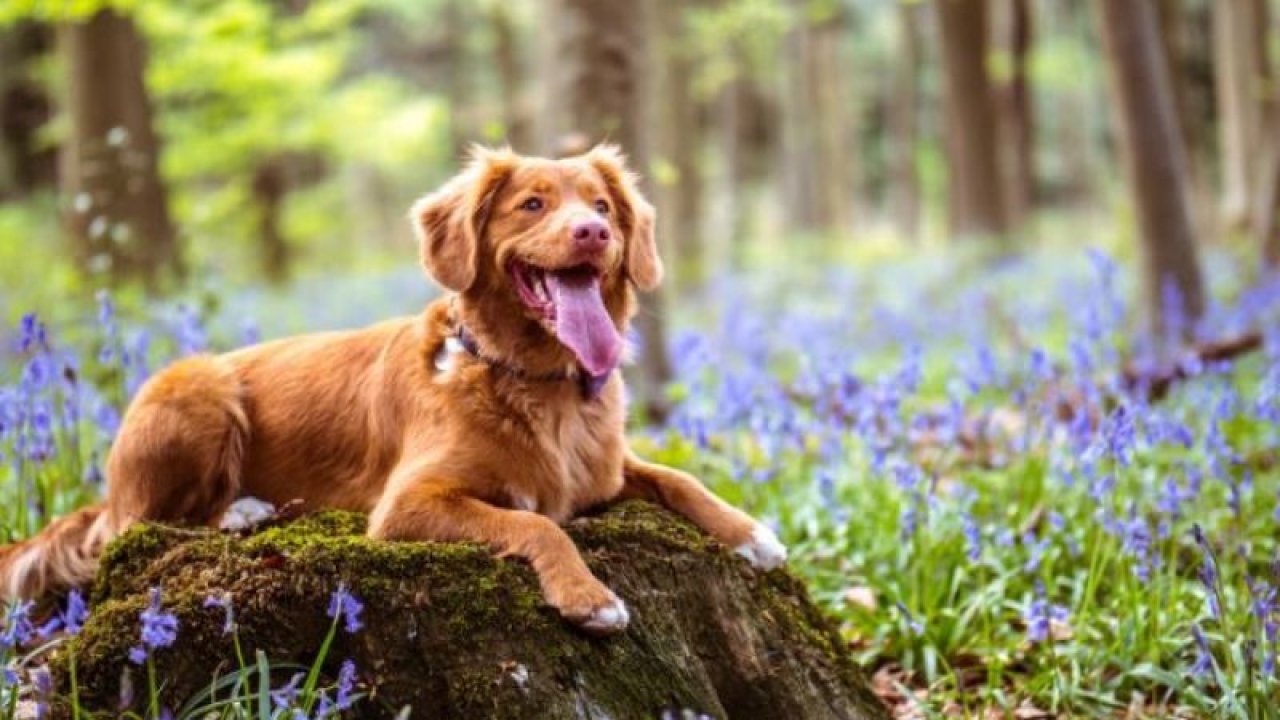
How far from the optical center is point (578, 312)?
3.56 m

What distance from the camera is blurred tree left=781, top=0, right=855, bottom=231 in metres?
22.0

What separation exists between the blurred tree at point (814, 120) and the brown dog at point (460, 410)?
639 inches

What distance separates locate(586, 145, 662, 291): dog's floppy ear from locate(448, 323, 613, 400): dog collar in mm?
336

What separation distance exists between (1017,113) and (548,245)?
697 inches

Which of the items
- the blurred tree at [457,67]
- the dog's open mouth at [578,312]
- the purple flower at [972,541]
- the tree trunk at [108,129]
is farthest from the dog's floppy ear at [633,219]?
the blurred tree at [457,67]

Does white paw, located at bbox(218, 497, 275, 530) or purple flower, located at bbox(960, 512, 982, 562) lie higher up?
white paw, located at bbox(218, 497, 275, 530)

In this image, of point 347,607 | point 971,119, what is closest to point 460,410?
point 347,607

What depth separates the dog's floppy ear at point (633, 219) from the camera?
12.8 ft

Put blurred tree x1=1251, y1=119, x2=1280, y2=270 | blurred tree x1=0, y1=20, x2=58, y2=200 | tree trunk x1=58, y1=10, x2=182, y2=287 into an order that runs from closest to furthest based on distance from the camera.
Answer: tree trunk x1=58, y1=10, x2=182, y2=287 < blurred tree x1=1251, y1=119, x2=1280, y2=270 < blurred tree x1=0, y1=20, x2=58, y2=200

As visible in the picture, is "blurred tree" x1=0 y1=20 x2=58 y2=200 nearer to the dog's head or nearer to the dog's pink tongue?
the dog's head

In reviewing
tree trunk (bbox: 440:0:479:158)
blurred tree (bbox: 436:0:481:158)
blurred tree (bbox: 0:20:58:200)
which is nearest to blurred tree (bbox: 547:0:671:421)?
blurred tree (bbox: 0:20:58:200)

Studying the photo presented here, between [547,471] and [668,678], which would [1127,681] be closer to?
[668,678]

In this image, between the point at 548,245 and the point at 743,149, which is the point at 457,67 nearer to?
the point at 743,149

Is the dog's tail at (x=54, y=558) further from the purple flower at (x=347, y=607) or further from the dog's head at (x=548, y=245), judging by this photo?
the dog's head at (x=548, y=245)
